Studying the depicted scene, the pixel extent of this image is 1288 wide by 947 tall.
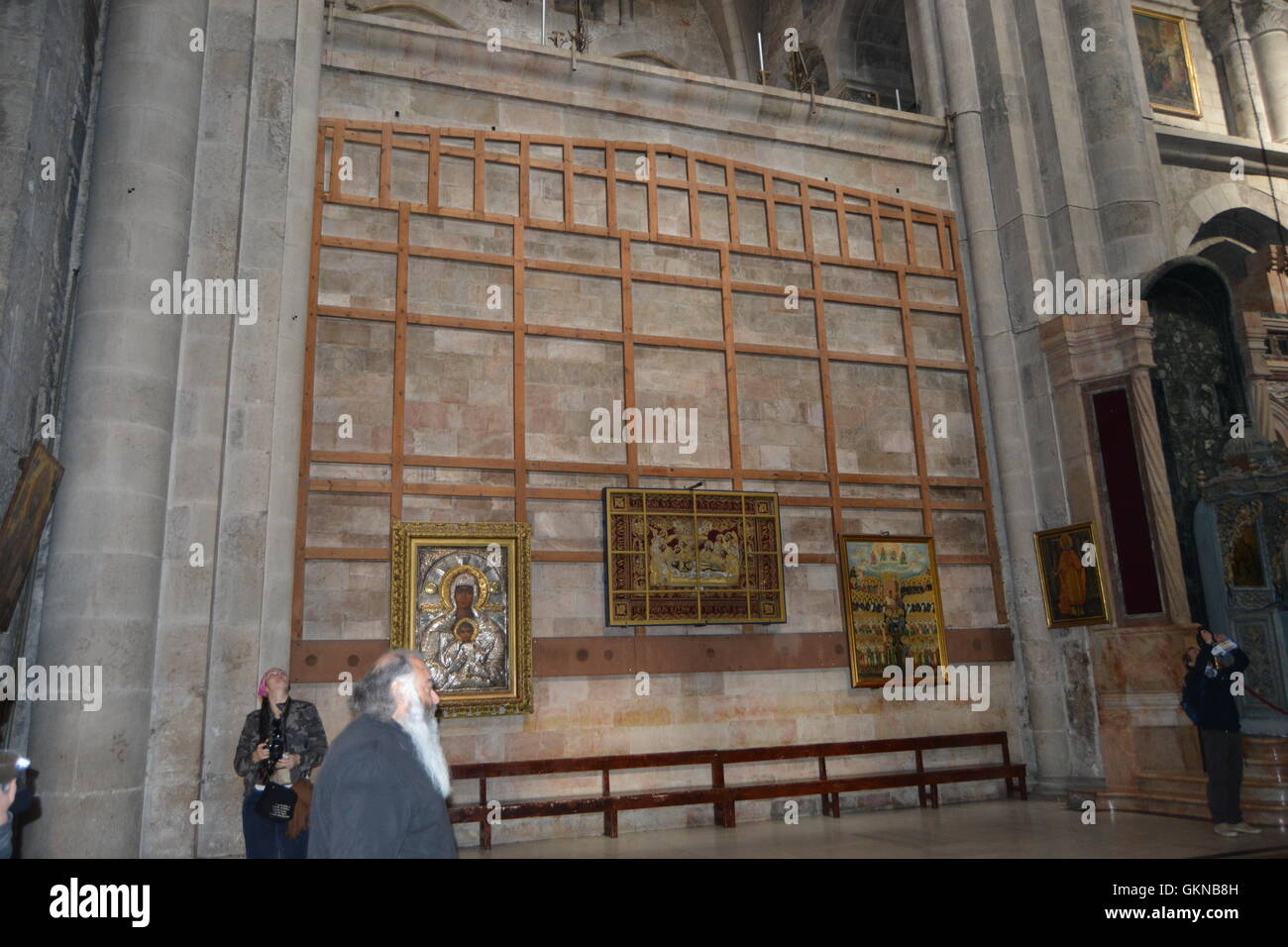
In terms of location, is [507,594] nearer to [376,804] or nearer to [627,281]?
[627,281]

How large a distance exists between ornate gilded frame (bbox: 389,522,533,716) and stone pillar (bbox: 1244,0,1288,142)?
670 inches

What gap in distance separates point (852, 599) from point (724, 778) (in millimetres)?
2611

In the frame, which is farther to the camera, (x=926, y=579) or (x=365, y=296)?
(x=926, y=579)

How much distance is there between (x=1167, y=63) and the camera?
17047 millimetres

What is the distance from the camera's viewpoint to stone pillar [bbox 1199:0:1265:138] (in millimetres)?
17234

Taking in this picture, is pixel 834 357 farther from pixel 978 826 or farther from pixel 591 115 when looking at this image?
pixel 978 826

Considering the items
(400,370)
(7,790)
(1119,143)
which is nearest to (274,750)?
(7,790)

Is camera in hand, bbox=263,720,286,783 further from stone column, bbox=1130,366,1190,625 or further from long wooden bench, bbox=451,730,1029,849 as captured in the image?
stone column, bbox=1130,366,1190,625

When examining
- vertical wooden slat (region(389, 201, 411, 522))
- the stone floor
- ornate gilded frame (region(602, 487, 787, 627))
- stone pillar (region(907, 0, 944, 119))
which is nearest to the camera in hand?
the stone floor

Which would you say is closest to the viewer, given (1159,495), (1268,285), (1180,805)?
(1180,805)

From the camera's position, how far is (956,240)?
1284 centimetres

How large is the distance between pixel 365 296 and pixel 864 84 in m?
11.0

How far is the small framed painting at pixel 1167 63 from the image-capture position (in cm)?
1683

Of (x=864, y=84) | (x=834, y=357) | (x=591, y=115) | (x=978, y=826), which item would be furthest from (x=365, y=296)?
(x=864, y=84)
